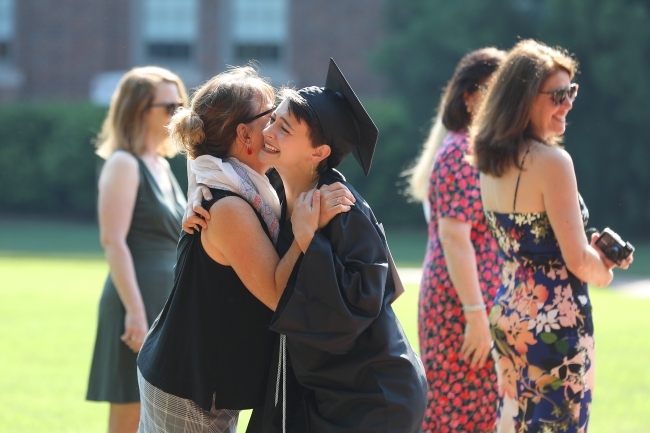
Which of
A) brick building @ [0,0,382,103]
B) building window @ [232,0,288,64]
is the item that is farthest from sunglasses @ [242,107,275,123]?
building window @ [232,0,288,64]

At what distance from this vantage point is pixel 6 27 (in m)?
27.6

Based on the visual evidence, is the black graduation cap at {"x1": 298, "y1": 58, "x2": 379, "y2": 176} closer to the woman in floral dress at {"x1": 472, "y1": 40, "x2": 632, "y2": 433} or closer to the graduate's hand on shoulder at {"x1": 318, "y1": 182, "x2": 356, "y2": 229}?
the graduate's hand on shoulder at {"x1": 318, "y1": 182, "x2": 356, "y2": 229}

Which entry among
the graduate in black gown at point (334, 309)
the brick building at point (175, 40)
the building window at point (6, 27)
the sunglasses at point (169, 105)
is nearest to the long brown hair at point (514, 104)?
the graduate in black gown at point (334, 309)

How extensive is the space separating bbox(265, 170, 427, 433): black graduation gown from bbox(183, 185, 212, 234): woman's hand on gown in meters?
0.35

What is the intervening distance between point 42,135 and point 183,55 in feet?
19.0

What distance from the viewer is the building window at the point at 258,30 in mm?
27703

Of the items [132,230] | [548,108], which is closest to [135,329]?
[132,230]

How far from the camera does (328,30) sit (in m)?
26.5

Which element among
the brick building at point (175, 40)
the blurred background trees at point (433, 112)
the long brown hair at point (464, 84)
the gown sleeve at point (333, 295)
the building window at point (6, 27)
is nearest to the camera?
the gown sleeve at point (333, 295)

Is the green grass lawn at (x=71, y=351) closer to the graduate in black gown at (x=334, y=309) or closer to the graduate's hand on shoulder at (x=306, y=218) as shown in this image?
the graduate in black gown at (x=334, y=309)

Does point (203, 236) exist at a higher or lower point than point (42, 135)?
higher

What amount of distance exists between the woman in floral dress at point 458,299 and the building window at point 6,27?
2571 centimetres

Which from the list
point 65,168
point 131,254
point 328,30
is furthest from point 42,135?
point 131,254

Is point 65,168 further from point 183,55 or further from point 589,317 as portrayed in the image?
point 589,317
